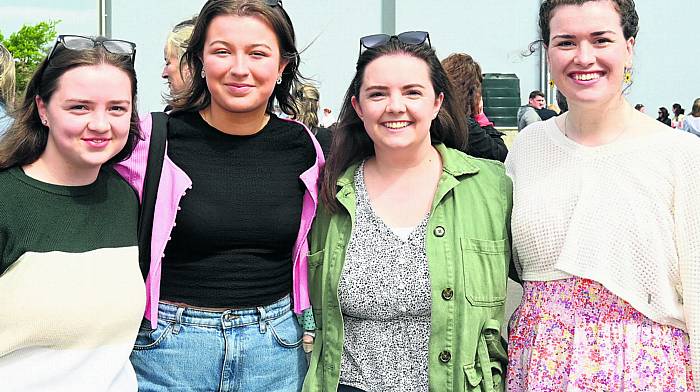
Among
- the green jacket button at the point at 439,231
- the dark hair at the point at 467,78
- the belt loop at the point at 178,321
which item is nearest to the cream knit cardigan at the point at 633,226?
the green jacket button at the point at 439,231

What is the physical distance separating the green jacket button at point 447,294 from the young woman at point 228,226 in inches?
22.7

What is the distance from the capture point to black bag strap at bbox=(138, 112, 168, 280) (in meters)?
2.84

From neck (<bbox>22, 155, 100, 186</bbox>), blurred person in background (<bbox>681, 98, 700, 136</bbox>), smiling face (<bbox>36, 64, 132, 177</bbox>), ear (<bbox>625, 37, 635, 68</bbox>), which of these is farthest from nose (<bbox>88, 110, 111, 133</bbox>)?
blurred person in background (<bbox>681, 98, 700, 136</bbox>)

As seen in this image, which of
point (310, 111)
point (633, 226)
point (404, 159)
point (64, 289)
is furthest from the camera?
point (310, 111)

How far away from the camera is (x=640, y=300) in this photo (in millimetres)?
2719

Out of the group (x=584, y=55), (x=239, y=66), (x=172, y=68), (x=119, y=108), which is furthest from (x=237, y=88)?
(x=172, y=68)

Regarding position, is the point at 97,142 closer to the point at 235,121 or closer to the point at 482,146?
the point at 235,121

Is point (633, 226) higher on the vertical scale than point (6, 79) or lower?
lower

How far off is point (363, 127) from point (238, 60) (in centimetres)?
66

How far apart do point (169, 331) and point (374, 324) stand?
75 centimetres

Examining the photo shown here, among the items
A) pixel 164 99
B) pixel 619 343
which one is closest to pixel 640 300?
pixel 619 343

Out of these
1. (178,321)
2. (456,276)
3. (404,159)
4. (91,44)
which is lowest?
(178,321)

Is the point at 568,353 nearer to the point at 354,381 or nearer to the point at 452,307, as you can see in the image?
the point at 452,307

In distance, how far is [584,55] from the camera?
9.34ft
